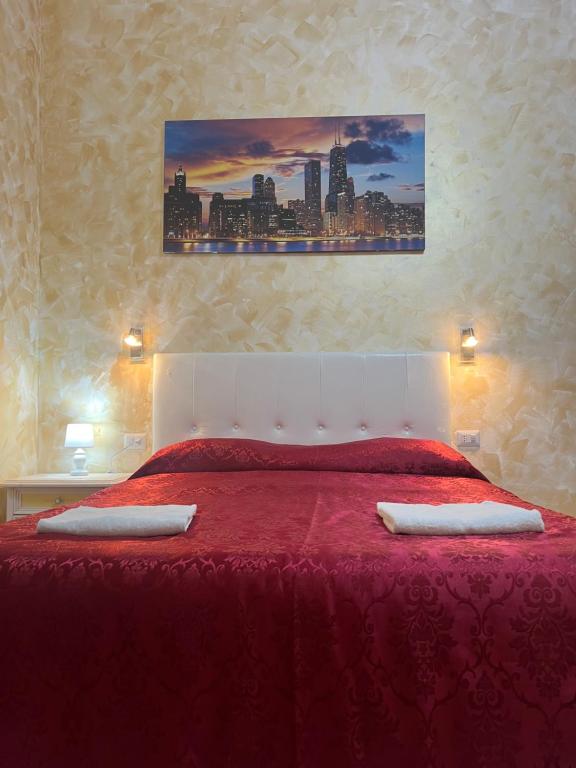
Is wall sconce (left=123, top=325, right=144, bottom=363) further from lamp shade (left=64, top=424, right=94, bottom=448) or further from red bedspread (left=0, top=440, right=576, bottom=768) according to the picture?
red bedspread (left=0, top=440, right=576, bottom=768)

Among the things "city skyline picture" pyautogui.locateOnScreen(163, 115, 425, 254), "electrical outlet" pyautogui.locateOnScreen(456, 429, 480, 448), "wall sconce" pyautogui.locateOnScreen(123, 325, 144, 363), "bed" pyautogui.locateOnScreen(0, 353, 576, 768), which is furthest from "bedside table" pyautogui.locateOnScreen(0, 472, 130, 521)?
"electrical outlet" pyautogui.locateOnScreen(456, 429, 480, 448)

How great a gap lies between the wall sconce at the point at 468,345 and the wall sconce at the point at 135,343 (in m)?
1.82

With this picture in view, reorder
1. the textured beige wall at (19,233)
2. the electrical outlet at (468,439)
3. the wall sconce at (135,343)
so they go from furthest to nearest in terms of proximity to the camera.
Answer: the wall sconce at (135,343) < the electrical outlet at (468,439) < the textured beige wall at (19,233)

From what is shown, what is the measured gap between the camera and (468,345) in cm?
329

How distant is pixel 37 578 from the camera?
1.25 meters

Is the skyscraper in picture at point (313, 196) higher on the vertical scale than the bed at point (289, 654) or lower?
higher

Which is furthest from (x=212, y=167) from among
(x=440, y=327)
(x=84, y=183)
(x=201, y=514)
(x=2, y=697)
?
(x=2, y=697)

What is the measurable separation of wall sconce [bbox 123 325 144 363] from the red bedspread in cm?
219

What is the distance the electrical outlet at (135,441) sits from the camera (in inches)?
134

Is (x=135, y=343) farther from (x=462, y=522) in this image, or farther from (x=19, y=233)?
(x=462, y=522)

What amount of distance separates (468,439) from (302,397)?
95 centimetres

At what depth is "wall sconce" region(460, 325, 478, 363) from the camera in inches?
129

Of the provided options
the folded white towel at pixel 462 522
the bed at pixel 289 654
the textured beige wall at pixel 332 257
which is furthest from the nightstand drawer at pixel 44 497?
the folded white towel at pixel 462 522

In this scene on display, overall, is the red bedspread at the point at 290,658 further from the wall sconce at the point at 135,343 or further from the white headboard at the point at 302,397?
the wall sconce at the point at 135,343
